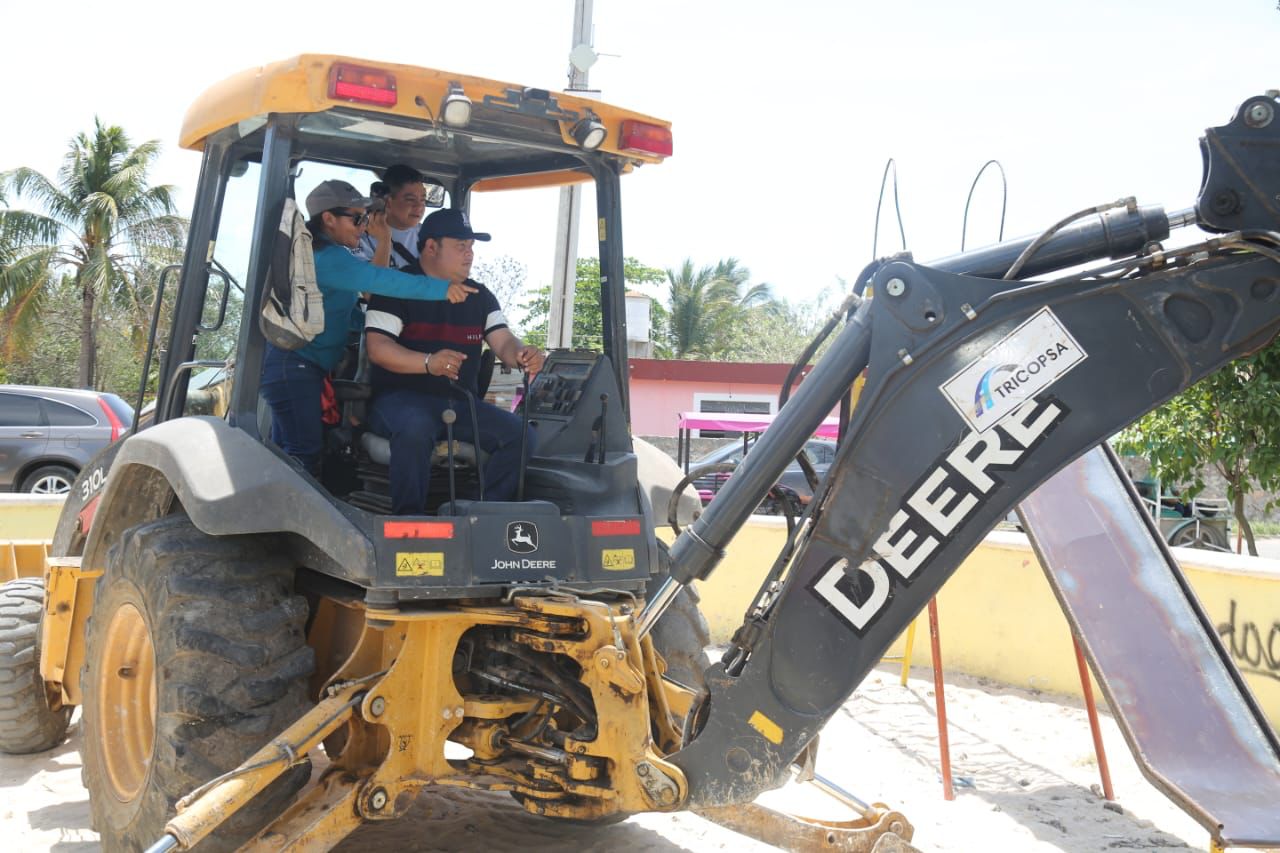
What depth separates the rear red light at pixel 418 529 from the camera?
3.80 metres

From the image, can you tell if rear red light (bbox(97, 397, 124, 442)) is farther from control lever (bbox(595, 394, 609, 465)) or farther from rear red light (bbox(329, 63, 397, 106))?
rear red light (bbox(329, 63, 397, 106))

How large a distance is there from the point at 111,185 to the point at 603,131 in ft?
89.8

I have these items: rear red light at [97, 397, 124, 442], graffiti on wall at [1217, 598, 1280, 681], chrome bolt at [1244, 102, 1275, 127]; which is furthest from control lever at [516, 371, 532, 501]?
rear red light at [97, 397, 124, 442]

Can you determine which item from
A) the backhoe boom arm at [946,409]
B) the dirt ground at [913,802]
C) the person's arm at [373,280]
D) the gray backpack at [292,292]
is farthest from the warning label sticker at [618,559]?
the dirt ground at [913,802]

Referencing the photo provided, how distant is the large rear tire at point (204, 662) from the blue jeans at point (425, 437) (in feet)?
1.73

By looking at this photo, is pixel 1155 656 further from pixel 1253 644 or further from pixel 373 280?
pixel 373 280

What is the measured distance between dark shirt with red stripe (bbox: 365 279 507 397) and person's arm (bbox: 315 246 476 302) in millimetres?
107

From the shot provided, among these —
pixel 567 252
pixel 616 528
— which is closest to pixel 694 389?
pixel 567 252

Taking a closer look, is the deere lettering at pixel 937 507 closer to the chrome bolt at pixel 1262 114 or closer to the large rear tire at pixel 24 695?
the chrome bolt at pixel 1262 114

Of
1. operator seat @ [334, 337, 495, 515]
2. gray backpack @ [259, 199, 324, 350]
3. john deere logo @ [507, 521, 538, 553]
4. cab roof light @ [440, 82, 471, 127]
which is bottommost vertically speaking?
john deere logo @ [507, 521, 538, 553]

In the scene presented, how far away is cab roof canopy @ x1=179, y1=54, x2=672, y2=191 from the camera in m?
3.82

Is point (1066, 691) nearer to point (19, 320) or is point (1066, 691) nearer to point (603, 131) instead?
point (603, 131)

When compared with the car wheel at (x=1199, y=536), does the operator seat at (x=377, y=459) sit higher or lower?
higher

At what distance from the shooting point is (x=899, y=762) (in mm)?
6480
